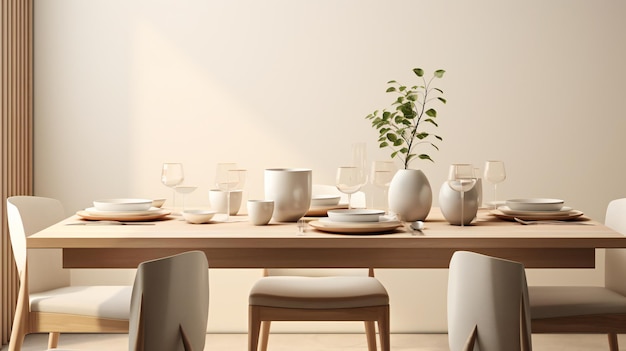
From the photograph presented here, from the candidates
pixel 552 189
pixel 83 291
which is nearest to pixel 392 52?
pixel 552 189

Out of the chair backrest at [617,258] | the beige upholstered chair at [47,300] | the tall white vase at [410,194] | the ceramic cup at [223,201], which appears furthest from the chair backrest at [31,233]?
the chair backrest at [617,258]

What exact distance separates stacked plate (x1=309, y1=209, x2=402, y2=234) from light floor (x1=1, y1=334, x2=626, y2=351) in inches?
62.7

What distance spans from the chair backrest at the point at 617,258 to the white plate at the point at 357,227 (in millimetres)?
983

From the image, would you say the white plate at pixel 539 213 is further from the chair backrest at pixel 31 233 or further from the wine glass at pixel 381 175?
the chair backrest at pixel 31 233

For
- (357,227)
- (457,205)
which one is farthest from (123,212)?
(457,205)

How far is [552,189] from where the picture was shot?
4.20 metres

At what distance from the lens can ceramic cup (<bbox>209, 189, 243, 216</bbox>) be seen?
9.31 feet

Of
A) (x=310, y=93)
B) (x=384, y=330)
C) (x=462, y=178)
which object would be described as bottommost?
(x=384, y=330)

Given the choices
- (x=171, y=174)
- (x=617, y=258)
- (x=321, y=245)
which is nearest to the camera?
(x=321, y=245)

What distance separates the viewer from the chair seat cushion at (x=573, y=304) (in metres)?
2.62

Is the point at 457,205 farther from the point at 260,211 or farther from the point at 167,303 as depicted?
the point at 167,303

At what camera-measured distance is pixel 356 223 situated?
2.44 metres

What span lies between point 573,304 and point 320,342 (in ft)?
5.58

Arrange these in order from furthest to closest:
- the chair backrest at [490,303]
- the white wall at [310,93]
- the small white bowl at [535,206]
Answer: the white wall at [310,93]
the small white bowl at [535,206]
the chair backrest at [490,303]
